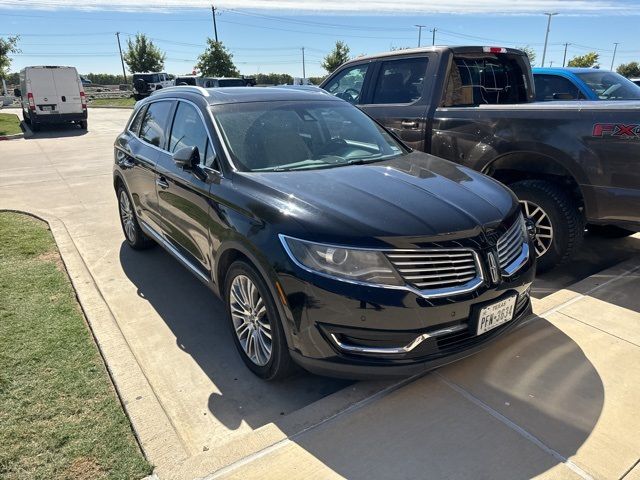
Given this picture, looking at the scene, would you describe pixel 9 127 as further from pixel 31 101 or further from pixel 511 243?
pixel 511 243

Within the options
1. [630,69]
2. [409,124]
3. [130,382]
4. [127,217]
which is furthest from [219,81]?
[630,69]

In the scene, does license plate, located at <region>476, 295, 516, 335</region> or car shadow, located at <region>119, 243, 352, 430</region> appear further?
car shadow, located at <region>119, 243, 352, 430</region>

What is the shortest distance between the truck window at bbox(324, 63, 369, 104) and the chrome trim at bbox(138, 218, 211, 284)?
8.98 feet

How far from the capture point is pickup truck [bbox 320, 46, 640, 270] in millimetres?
3678

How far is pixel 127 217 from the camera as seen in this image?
5543 mm

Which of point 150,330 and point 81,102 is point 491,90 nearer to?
point 150,330

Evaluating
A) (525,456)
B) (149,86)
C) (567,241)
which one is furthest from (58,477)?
(149,86)

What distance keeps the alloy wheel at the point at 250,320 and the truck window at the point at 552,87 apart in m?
6.35

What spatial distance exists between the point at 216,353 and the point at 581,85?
22.5 ft

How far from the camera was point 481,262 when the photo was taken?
8.71 ft

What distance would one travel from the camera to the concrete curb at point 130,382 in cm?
251

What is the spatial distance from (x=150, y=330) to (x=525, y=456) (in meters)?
2.75

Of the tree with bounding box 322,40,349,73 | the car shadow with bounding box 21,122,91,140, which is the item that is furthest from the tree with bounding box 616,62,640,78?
the car shadow with bounding box 21,122,91,140

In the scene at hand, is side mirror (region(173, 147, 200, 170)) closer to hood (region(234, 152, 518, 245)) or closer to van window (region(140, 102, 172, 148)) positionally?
hood (region(234, 152, 518, 245))
